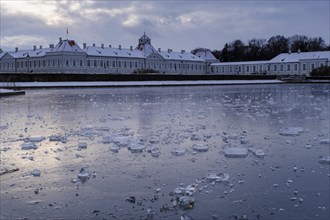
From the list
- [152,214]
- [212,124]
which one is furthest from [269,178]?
[212,124]

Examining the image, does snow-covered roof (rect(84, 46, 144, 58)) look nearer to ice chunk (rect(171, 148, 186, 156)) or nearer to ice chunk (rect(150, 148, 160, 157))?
ice chunk (rect(150, 148, 160, 157))

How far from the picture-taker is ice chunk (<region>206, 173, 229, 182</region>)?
24.6 ft

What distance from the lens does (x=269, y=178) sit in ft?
25.1

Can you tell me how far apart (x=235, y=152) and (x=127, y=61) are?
347 ft

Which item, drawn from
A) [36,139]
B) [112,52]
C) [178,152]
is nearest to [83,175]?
[178,152]

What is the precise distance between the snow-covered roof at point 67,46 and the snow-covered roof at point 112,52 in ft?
10.8

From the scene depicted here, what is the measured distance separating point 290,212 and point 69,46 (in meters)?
101

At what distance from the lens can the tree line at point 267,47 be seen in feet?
479

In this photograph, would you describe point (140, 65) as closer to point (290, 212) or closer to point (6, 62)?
point (6, 62)

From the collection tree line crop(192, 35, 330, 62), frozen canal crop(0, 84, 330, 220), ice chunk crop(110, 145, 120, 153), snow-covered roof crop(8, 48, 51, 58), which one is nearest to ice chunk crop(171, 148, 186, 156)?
frozen canal crop(0, 84, 330, 220)

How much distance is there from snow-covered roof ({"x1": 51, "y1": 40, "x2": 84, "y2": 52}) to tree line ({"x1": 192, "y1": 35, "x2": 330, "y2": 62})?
208ft

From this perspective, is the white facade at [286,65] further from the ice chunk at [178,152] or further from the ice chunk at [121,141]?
the ice chunk at [178,152]

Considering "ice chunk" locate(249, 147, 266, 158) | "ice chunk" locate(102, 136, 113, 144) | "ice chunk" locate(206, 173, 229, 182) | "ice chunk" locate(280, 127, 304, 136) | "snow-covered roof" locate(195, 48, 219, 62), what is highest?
"snow-covered roof" locate(195, 48, 219, 62)

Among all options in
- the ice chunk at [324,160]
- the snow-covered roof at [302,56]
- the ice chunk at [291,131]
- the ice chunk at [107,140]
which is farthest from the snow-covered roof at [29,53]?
the ice chunk at [324,160]
